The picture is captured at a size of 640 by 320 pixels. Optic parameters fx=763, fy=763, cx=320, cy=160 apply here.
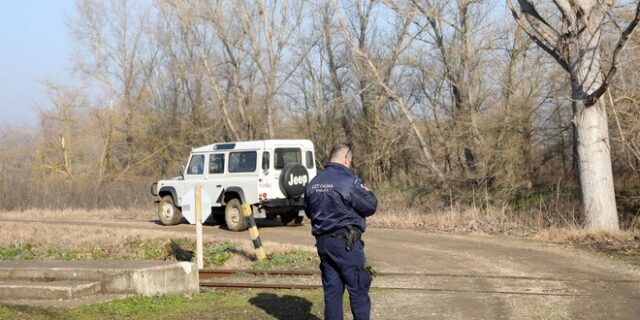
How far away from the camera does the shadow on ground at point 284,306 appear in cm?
816

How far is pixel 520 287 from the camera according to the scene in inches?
388

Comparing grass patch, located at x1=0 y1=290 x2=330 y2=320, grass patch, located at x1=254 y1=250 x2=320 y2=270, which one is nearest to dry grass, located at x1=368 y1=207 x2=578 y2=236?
grass patch, located at x1=254 y1=250 x2=320 y2=270

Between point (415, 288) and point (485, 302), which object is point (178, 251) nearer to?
point (415, 288)

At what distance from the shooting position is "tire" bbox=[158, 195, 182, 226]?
858 inches

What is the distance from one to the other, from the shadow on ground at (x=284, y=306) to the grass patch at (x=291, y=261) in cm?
307

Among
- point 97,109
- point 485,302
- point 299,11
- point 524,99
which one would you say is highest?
point 299,11

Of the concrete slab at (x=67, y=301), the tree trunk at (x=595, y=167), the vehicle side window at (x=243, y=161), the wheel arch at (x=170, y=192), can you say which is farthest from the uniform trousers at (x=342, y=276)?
the wheel arch at (x=170, y=192)

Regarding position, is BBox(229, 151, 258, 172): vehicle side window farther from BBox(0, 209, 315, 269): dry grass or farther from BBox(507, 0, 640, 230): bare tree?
BBox(507, 0, 640, 230): bare tree

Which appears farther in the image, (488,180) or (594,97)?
(488,180)

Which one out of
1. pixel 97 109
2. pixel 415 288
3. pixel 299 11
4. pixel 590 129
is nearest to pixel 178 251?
pixel 415 288

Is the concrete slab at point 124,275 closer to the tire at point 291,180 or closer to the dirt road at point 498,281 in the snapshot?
the dirt road at point 498,281

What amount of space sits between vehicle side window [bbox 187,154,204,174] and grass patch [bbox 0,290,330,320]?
11.2m

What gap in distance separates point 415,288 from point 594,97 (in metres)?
7.68

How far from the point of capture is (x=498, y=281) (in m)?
10.5
